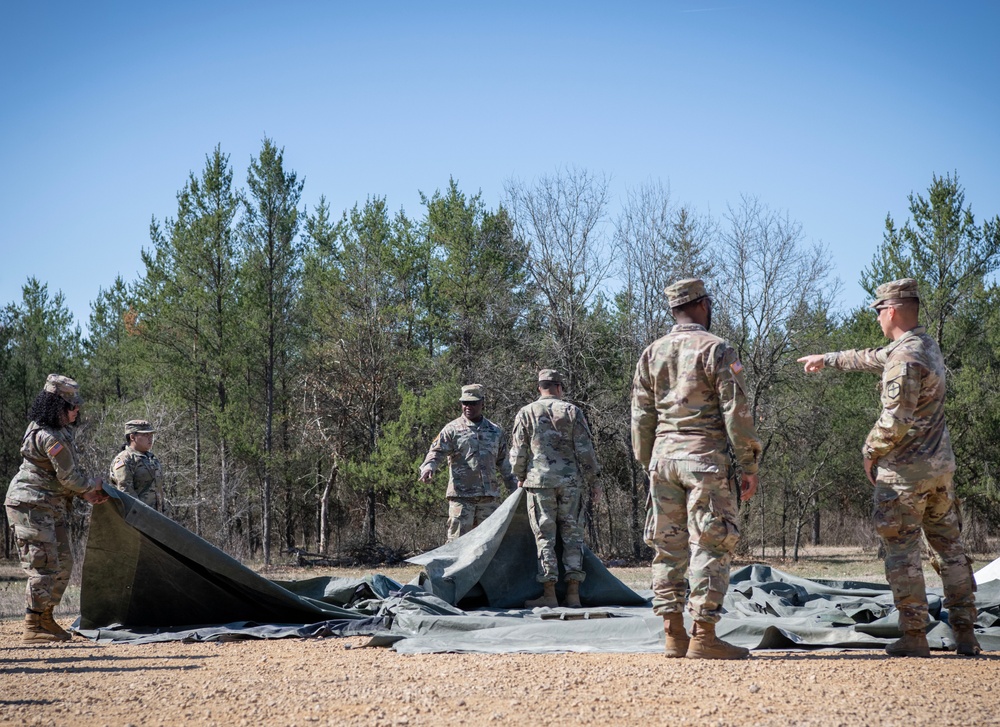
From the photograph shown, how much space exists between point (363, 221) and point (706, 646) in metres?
24.1

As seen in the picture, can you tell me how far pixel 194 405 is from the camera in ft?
86.0

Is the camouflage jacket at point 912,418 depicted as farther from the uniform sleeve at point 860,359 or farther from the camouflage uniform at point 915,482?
the uniform sleeve at point 860,359

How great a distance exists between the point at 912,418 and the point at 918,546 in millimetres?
770

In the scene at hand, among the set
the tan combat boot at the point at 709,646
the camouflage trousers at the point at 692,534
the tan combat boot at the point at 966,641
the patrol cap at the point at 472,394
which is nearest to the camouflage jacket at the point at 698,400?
the camouflage trousers at the point at 692,534

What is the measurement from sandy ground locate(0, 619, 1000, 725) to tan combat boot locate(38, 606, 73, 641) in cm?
125

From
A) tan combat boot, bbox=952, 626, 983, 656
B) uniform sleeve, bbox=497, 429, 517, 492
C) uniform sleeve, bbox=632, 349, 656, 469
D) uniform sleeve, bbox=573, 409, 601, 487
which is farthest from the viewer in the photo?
uniform sleeve, bbox=497, 429, 517, 492

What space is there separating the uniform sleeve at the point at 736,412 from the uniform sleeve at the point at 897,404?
0.68 meters

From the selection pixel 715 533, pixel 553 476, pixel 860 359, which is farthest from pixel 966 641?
pixel 553 476

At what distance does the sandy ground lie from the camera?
14.0 feet

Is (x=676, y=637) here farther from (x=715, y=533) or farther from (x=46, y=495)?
(x=46, y=495)

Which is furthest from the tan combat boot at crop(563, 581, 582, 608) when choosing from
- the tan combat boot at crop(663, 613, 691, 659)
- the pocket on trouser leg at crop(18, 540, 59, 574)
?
the pocket on trouser leg at crop(18, 540, 59, 574)

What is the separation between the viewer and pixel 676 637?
577 centimetres

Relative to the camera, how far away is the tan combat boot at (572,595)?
927 centimetres

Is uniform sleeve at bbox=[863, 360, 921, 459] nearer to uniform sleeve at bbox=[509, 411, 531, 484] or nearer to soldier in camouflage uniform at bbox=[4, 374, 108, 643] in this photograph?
uniform sleeve at bbox=[509, 411, 531, 484]
